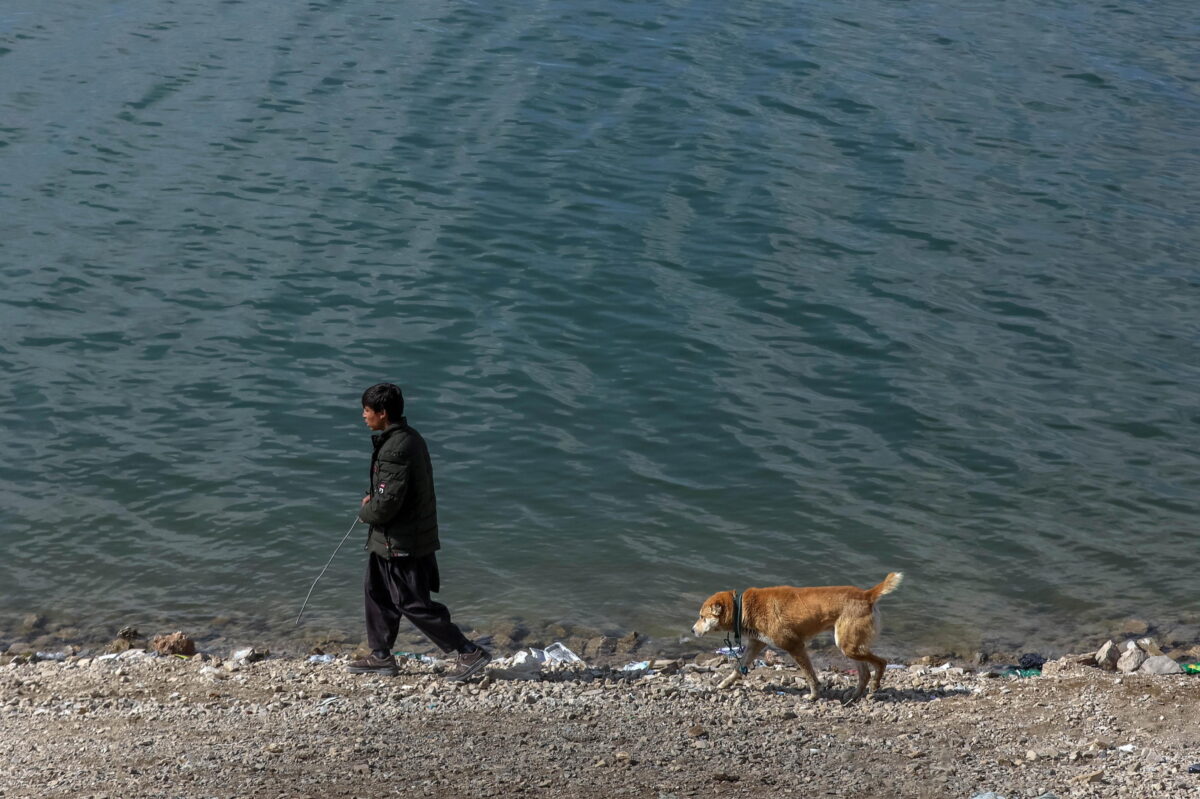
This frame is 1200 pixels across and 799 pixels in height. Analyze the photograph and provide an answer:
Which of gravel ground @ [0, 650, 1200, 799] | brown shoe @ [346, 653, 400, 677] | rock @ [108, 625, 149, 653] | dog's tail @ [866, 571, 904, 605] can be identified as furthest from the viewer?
rock @ [108, 625, 149, 653]

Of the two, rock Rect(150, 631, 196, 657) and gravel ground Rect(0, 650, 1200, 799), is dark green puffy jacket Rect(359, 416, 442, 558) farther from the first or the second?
rock Rect(150, 631, 196, 657)

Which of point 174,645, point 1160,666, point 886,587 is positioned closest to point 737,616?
point 886,587

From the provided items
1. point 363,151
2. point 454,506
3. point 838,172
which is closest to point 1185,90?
point 838,172

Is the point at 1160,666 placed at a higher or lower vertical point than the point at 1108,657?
higher

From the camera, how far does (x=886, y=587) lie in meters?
9.59

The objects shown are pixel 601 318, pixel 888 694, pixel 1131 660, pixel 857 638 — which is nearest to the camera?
pixel 857 638

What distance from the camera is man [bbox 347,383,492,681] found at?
32.1 ft

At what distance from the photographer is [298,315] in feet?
62.1

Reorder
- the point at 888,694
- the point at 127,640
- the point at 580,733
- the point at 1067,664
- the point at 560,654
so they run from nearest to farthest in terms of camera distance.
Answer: the point at 580,733 < the point at 888,694 < the point at 1067,664 < the point at 560,654 < the point at 127,640

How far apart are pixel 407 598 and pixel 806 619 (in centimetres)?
290

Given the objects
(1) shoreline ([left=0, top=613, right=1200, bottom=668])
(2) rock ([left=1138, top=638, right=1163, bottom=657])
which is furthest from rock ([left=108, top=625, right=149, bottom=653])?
(2) rock ([left=1138, top=638, right=1163, bottom=657])

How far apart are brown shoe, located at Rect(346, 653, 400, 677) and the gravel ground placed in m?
0.11

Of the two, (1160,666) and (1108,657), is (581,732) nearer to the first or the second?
(1108,657)

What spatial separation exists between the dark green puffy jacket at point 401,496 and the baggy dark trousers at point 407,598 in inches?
6.3
